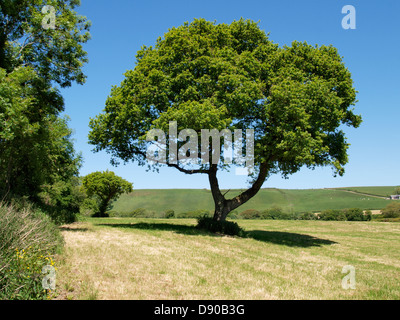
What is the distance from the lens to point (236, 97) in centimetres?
1828

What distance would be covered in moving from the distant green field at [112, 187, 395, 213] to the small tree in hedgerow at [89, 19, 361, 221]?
160 feet

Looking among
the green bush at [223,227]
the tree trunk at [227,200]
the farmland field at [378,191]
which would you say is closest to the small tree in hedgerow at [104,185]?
the tree trunk at [227,200]

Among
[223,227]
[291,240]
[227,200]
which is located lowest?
[291,240]

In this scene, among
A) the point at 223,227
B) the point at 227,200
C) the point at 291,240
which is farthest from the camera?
the point at 227,200

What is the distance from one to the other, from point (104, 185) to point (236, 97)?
38.9 meters

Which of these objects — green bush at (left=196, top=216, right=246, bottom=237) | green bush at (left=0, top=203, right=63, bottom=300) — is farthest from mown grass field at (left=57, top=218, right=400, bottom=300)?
green bush at (left=196, top=216, right=246, bottom=237)

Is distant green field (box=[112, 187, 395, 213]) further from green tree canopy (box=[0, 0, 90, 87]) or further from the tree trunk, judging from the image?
green tree canopy (box=[0, 0, 90, 87])

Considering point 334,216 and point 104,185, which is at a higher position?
point 104,185

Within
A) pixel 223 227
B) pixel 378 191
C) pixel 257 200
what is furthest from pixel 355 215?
pixel 378 191

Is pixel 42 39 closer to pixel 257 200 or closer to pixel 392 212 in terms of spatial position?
pixel 392 212

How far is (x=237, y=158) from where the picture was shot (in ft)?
67.8

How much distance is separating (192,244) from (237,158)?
7.54 meters

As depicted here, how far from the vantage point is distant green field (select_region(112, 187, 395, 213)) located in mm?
70444
